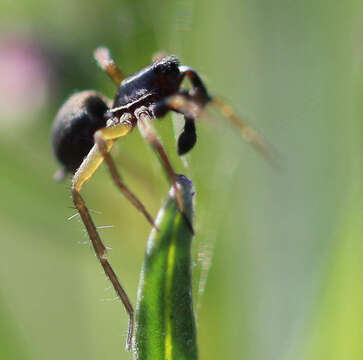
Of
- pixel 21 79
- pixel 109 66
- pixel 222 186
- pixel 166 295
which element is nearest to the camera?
pixel 166 295

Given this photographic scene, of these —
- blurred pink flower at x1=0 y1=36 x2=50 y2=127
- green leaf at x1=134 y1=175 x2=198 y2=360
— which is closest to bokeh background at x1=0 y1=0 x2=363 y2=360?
blurred pink flower at x1=0 y1=36 x2=50 y2=127

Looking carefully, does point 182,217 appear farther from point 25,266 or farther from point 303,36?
point 25,266

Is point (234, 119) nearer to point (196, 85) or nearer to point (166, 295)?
point (196, 85)

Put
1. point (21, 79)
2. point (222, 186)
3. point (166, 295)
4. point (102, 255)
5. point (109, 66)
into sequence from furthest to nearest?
point (21, 79), point (109, 66), point (222, 186), point (102, 255), point (166, 295)

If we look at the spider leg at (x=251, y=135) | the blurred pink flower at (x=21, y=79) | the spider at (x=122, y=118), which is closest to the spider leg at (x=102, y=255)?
the spider at (x=122, y=118)

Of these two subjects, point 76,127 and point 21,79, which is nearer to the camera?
point 76,127

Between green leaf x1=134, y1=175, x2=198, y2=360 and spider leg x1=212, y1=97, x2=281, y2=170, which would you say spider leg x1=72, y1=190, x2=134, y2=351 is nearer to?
green leaf x1=134, y1=175, x2=198, y2=360

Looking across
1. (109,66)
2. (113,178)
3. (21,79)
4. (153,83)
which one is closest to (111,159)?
(113,178)
